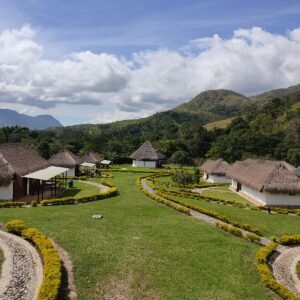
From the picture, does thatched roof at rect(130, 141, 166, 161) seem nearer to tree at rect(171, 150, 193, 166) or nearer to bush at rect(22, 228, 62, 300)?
tree at rect(171, 150, 193, 166)

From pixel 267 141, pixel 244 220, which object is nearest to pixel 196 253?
pixel 244 220

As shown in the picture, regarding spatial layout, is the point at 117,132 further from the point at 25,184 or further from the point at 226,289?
the point at 226,289

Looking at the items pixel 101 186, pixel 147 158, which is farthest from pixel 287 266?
pixel 147 158

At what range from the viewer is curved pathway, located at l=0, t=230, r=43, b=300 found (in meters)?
11.7

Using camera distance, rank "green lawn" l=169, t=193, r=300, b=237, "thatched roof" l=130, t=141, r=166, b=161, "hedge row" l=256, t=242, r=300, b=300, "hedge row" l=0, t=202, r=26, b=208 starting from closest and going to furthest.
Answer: "hedge row" l=256, t=242, r=300, b=300 < "green lawn" l=169, t=193, r=300, b=237 < "hedge row" l=0, t=202, r=26, b=208 < "thatched roof" l=130, t=141, r=166, b=161

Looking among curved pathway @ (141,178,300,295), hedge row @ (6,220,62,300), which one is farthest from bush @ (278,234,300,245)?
hedge row @ (6,220,62,300)

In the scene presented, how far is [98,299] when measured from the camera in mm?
11797

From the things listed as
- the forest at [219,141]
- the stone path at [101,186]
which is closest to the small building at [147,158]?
the forest at [219,141]

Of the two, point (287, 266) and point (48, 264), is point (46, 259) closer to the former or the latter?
point (48, 264)

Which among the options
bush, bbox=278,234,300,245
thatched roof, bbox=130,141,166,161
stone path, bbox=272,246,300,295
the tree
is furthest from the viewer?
the tree

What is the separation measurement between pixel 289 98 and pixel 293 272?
109 m

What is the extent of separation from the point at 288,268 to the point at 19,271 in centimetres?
1105

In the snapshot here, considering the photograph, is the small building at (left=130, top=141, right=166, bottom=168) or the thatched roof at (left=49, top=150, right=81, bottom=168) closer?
the thatched roof at (left=49, top=150, right=81, bottom=168)

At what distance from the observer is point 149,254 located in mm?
16062
